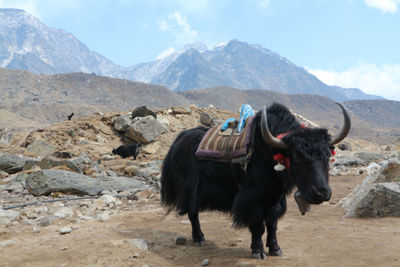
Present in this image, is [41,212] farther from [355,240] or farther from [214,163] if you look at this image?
[355,240]

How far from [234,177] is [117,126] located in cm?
1501

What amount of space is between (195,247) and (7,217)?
2.79m

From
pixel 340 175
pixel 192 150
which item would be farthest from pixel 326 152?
pixel 340 175

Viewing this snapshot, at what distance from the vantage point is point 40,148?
14195 millimetres

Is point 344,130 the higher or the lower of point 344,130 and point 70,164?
the higher

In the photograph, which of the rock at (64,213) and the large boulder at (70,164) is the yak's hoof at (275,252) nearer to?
the rock at (64,213)

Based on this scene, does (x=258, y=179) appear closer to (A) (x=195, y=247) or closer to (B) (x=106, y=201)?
(A) (x=195, y=247)

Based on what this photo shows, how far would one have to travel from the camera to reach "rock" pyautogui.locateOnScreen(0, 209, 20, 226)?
455 cm

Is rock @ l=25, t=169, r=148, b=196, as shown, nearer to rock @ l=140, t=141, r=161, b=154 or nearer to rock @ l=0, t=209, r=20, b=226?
rock @ l=0, t=209, r=20, b=226

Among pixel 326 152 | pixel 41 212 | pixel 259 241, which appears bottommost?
pixel 41 212

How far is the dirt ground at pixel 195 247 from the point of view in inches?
127

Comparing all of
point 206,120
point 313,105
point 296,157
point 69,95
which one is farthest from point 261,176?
point 313,105

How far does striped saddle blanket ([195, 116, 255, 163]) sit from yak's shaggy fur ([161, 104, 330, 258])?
84 millimetres

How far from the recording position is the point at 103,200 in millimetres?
6062
